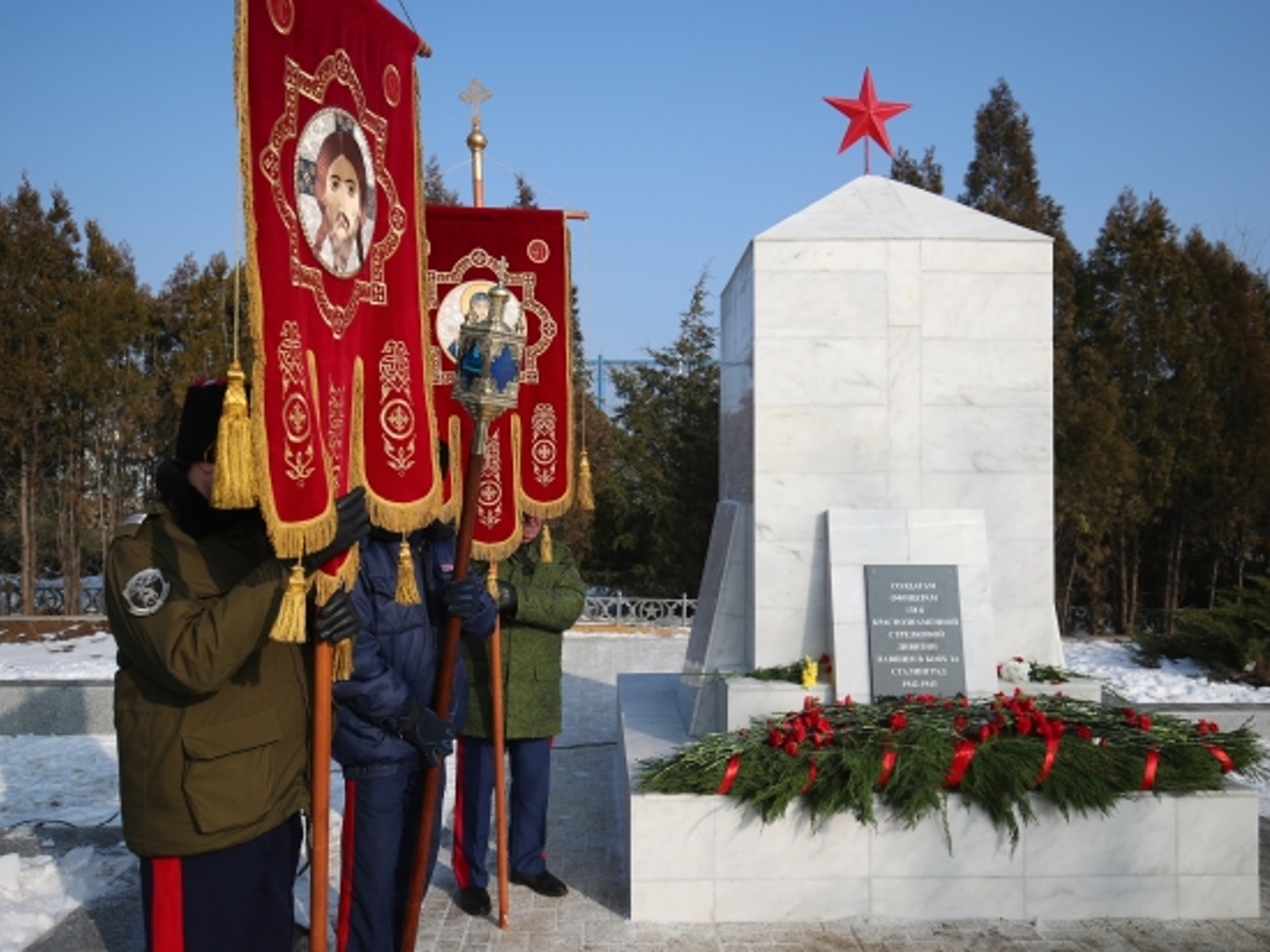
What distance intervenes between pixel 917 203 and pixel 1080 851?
10.9ft

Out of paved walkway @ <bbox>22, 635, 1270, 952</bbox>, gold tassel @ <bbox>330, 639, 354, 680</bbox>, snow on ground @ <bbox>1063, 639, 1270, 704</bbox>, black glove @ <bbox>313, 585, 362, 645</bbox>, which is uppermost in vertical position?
black glove @ <bbox>313, 585, 362, 645</bbox>

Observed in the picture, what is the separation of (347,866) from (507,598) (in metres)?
1.25

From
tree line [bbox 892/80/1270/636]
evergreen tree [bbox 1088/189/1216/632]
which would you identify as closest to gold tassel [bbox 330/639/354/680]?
tree line [bbox 892/80/1270/636]

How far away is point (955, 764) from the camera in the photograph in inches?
156

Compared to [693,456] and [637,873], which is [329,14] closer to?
[637,873]

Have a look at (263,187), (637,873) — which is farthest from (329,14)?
(637,873)

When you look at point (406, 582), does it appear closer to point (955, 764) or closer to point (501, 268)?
point (501, 268)

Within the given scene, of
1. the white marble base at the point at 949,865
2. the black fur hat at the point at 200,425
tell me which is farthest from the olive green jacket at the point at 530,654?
the black fur hat at the point at 200,425

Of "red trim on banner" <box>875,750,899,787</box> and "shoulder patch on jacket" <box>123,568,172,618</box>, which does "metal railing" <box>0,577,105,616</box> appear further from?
"shoulder patch on jacket" <box>123,568,172,618</box>

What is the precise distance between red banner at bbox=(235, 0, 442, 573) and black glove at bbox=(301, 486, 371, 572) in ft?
0.16

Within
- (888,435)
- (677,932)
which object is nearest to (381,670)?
(677,932)

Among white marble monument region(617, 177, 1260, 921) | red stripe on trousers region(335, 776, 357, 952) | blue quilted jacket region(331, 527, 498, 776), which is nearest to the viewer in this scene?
blue quilted jacket region(331, 527, 498, 776)

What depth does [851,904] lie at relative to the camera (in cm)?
391

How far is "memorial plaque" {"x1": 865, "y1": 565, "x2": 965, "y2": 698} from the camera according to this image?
4871 mm
